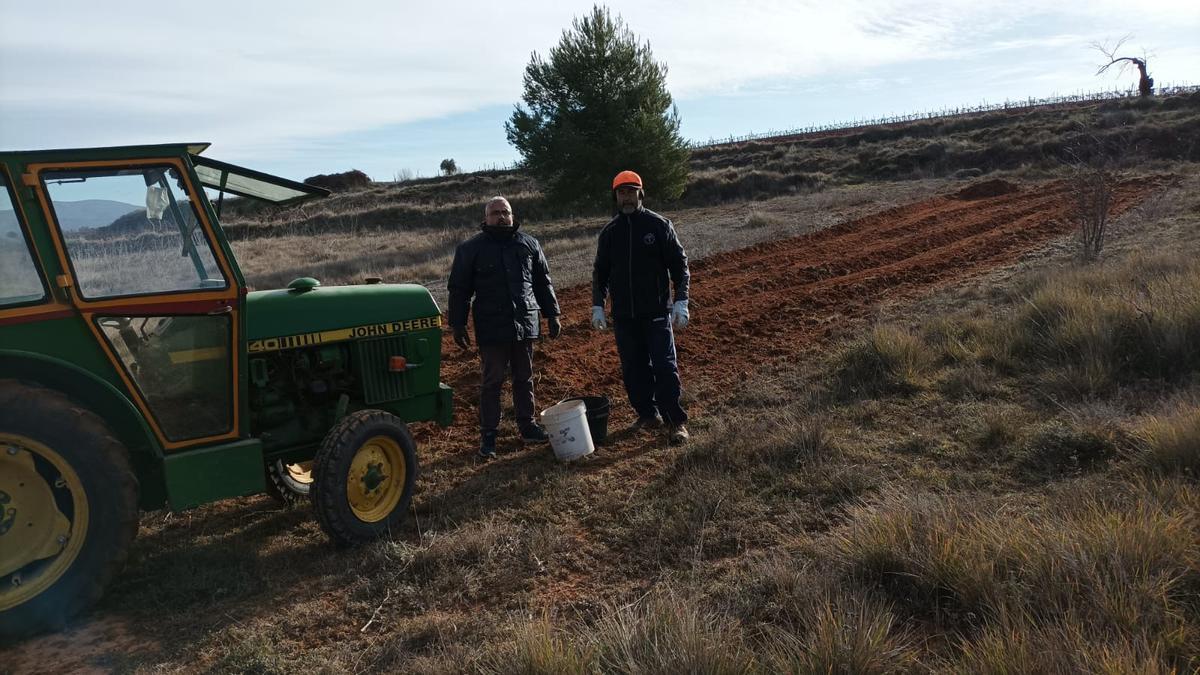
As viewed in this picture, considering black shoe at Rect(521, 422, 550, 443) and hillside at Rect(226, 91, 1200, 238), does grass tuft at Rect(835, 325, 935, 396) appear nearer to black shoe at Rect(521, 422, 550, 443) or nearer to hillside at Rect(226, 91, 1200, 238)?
black shoe at Rect(521, 422, 550, 443)

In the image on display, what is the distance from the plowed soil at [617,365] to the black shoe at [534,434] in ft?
0.45

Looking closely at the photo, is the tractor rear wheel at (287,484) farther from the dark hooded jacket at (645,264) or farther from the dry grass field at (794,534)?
the dark hooded jacket at (645,264)

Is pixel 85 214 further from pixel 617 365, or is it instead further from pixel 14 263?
pixel 617 365

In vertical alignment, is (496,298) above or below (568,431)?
above

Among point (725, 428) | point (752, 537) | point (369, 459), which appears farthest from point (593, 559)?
point (725, 428)

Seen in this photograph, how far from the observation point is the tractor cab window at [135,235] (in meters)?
3.58

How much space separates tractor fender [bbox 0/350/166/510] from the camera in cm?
336

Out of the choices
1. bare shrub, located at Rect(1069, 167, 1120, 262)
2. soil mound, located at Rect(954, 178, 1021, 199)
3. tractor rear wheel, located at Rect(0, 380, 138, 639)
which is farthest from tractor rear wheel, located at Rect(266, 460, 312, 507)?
soil mound, located at Rect(954, 178, 1021, 199)

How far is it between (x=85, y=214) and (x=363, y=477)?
6.30ft

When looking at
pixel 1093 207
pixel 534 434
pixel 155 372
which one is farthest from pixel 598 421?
pixel 1093 207

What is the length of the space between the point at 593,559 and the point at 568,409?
1.57m

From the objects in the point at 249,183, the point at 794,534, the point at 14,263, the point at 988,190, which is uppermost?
the point at 249,183

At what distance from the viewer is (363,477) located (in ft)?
14.3

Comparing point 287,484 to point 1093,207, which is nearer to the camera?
point 287,484
